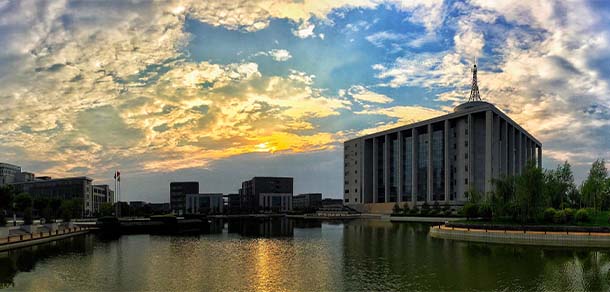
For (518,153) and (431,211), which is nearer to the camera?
(431,211)

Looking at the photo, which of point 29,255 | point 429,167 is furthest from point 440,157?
point 29,255

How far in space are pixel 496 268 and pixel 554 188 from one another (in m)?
40.9

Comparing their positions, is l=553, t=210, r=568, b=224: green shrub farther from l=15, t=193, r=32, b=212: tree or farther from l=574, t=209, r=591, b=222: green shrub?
l=15, t=193, r=32, b=212: tree

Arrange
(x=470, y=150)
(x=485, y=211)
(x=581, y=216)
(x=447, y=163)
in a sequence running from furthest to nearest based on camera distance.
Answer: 1. (x=447, y=163)
2. (x=470, y=150)
3. (x=485, y=211)
4. (x=581, y=216)

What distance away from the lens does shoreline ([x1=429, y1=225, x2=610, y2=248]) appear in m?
49.6

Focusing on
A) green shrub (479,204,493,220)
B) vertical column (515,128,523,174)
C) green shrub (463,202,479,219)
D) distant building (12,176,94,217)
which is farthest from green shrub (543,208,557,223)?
distant building (12,176,94,217)

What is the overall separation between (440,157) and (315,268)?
10547 centimetres

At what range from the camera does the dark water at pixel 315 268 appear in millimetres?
28844

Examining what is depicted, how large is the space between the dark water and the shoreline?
3.82 meters

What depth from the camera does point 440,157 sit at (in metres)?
134

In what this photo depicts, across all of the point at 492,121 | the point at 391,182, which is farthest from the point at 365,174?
the point at 492,121

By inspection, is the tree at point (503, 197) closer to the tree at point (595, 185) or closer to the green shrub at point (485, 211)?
the green shrub at point (485, 211)

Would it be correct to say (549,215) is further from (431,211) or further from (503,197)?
(431,211)

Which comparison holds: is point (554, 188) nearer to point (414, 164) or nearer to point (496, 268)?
point (496, 268)
